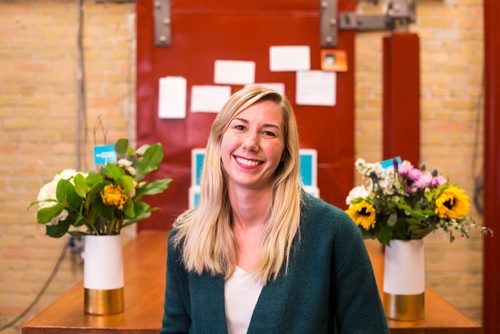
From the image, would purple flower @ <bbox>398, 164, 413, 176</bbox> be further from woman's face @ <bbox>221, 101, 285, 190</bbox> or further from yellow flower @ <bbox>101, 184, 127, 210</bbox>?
yellow flower @ <bbox>101, 184, 127, 210</bbox>

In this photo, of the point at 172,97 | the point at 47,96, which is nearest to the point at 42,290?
the point at 47,96

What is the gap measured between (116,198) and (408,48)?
2.53 m

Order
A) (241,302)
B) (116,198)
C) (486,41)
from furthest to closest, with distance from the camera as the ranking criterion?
(486,41)
(116,198)
(241,302)

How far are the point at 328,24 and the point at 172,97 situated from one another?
105 centimetres

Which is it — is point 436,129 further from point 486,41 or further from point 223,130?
point 223,130

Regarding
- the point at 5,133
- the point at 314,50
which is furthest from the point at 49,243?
the point at 314,50

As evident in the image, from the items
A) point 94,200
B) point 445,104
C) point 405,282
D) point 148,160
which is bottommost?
point 405,282

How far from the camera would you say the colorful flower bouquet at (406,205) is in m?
1.95

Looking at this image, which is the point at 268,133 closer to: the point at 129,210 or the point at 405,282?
the point at 129,210

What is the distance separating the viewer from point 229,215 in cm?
182

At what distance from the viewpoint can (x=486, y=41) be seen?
378cm

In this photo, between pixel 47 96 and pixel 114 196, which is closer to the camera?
pixel 114 196

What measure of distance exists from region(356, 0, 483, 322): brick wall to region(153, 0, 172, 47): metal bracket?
1179 millimetres

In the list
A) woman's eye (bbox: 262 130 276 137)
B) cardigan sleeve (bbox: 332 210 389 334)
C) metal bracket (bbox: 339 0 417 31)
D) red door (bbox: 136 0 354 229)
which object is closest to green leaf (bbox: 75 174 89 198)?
woman's eye (bbox: 262 130 276 137)
